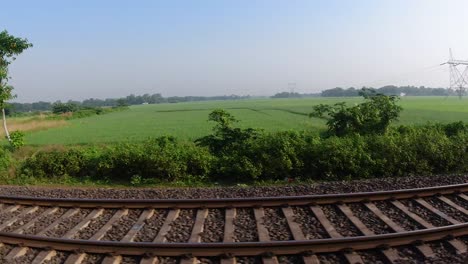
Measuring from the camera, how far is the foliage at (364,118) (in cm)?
1524

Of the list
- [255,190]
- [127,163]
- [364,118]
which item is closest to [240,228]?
[255,190]

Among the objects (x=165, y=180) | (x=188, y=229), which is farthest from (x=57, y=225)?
(x=165, y=180)

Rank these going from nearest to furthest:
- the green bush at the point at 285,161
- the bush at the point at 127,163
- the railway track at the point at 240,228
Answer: the railway track at the point at 240,228 → the green bush at the point at 285,161 → the bush at the point at 127,163

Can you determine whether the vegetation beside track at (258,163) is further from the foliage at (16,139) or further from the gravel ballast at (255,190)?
the foliage at (16,139)

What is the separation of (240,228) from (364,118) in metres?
10.0

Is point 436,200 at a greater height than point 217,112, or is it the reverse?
point 217,112

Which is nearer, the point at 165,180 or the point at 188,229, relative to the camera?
the point at 188,229

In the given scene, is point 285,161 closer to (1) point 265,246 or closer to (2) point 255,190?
(2) point 255,190

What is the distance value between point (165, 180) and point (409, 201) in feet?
20.4

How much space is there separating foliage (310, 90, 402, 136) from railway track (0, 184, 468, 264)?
698 centimetres

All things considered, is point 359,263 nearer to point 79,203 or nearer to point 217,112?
point 79,203

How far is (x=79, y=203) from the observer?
8.31 m

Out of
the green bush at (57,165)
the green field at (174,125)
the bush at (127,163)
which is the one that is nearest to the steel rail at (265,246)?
the bush at (127,163)

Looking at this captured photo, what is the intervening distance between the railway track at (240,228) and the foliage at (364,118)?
6.98m
